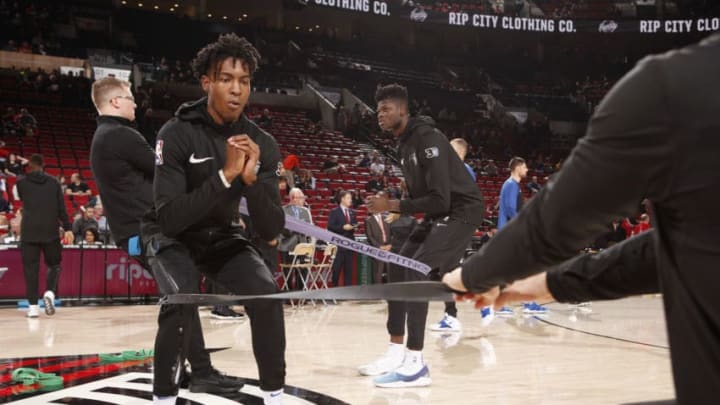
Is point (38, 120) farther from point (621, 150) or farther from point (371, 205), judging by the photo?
point (621, 150)

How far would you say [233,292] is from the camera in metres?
3.26

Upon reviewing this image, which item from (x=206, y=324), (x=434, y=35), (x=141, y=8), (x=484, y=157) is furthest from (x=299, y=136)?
(x=206, y=324)

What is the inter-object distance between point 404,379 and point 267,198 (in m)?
1.95

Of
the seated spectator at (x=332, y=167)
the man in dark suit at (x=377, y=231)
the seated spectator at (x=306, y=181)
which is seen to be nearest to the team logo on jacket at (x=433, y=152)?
the man in dark suit at (x=377, y=231)

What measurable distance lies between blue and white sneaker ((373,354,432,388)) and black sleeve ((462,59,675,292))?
11.4ft

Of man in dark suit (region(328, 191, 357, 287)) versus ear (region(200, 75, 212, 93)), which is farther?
man in dark suit (region(328, 191, 357, 287))

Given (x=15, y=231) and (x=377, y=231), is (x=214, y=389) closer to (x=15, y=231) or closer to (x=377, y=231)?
(x=377, y=231)

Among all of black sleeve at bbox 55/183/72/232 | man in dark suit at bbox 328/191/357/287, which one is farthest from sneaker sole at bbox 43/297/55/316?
man in dark suit at bbox 328/191/357/287

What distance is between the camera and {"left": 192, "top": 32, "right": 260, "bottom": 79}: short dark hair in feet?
11.1

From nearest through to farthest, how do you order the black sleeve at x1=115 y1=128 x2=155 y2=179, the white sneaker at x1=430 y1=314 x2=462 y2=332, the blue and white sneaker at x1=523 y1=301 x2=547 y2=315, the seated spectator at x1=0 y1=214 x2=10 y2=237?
the black sleeve at x1=115 y1=128 x2=155 y2=179 < the white sneaker at x1=430 y1=314 x2=462 y2=332 < the blue and white sneaker at x1=523 y1=301 x2=547 y2=315 < the seated spectator at x1=0 y1=214 x2=10 y2=237

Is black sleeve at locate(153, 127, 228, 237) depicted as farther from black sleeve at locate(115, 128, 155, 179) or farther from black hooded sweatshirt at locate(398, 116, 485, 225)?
black hooded sweatshirt at locate(398, 116, 485, 225)

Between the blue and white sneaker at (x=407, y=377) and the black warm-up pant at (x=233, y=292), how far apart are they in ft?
4.96

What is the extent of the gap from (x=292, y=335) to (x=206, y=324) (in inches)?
52.2

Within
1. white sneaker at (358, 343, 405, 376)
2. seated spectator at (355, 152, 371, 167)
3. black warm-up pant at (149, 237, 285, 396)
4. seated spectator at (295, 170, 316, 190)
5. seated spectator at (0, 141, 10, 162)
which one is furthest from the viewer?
seated spectator at (355, 152, 371, 167)
